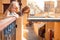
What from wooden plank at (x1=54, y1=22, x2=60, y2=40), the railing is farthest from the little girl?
wooden plank at (x1=54, y1=22, x2=60, y2=40)

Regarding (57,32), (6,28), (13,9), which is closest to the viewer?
(6,28)

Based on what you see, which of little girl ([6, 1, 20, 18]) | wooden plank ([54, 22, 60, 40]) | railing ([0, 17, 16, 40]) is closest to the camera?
railing ([0, 17, 16, 40])

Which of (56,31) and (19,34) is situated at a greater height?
(19,34)

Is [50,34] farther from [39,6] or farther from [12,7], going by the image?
[12,7]

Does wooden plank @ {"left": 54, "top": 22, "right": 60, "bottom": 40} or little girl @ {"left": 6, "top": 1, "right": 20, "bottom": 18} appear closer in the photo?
little girl @ {"left": 6, "top": 1, "right": 20, "bottom": 18}

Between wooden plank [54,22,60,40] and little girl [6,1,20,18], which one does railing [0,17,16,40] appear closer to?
little girl [6,1,20,18]

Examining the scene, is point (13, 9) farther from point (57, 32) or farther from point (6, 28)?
point (57, 32)

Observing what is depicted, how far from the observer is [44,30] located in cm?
636

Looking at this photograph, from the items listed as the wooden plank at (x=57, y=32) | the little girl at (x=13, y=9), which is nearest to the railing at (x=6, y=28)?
the little girl at (x=13, y=9)

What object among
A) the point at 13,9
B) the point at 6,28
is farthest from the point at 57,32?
the point at 6,28

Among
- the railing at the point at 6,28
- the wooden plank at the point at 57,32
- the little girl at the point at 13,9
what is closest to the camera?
the railing at the point at 6,28

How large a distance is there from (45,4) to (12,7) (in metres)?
4.63

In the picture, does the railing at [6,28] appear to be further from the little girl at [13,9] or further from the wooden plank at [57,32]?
the wooden plank at [57,32]

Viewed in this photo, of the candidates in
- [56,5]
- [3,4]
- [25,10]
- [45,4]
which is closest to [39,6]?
[45,4]
